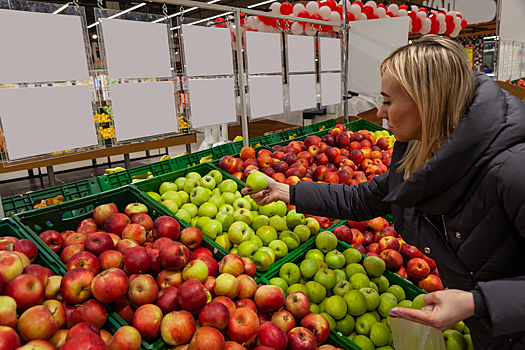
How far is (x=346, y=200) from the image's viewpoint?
178cm

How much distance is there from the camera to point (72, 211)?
2.05 m

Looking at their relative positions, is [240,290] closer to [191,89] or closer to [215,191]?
[215,191]

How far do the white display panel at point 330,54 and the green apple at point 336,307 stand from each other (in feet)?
11.2

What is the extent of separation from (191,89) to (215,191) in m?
0.97

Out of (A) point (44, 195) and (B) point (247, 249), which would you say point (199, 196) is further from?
(A) point (44, 195)

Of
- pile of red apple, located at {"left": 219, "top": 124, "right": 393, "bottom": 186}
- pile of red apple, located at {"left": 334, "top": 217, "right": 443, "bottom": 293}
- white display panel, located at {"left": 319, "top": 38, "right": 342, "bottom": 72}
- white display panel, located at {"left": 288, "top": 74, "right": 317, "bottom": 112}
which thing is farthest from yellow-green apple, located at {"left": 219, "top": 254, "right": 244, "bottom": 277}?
white display panel, located at {"left": 319, "top": 38, "right": 342, "bottom": 72}


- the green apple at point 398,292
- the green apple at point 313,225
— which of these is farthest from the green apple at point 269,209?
the green apple at point 398,292

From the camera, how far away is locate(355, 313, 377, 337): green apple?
1.73 meters

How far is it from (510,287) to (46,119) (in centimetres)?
245

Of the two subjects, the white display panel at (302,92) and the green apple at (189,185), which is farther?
the white display panel at (302,92)

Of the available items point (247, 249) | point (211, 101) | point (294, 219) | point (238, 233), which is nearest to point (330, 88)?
point (211, 101)

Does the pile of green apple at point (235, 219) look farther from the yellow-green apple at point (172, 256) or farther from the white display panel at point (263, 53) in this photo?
the white display panel at point (263, 53)

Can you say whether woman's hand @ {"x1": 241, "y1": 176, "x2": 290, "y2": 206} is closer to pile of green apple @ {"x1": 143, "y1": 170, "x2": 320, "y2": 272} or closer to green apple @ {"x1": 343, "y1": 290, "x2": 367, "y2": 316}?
pile of green apple @ {"x1": 143, "y1": 170, "x2": 320, "y2": 272}

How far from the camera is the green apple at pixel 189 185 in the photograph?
2.45 meters
